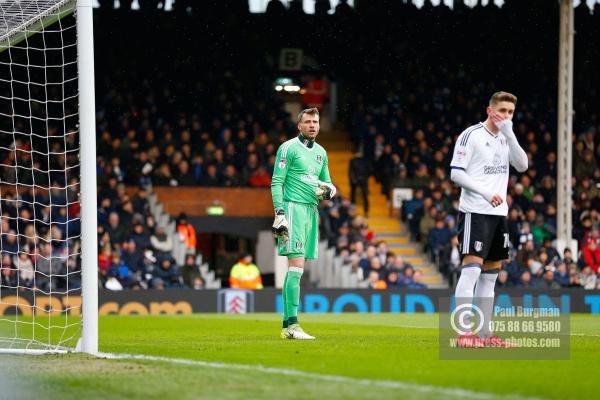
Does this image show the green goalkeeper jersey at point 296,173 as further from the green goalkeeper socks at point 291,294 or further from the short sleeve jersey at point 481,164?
the short sleeve jersey at point 481,164

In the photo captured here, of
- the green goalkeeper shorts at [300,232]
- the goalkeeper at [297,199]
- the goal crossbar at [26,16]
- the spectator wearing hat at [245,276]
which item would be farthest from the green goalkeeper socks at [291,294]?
the spectator wearing hat at [245,276]

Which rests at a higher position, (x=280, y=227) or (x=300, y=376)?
(x=280, y=227)

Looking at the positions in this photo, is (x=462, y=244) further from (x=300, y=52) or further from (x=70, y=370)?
(x=300, y=52)

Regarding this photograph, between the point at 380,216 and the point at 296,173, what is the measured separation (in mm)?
19455

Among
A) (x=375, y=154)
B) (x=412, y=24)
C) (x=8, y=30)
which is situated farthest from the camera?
(x=412, y=24)

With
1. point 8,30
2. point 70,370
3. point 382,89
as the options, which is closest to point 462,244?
point 70,370

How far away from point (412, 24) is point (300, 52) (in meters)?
3.47

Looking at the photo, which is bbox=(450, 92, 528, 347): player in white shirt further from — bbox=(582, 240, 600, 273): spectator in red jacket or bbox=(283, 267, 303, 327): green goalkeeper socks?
bbox=(582, 240, 600, 273): spectator in red jacket

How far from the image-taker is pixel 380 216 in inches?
1200

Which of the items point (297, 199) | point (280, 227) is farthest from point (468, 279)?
point (297, 199)

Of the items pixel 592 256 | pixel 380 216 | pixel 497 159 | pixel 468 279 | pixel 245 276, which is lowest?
pixel 245 276

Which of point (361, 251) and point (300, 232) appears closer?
point (300, 232)

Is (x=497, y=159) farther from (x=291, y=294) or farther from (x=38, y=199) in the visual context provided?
(x=38, y=199)

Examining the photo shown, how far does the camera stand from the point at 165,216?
26875 millimetres
